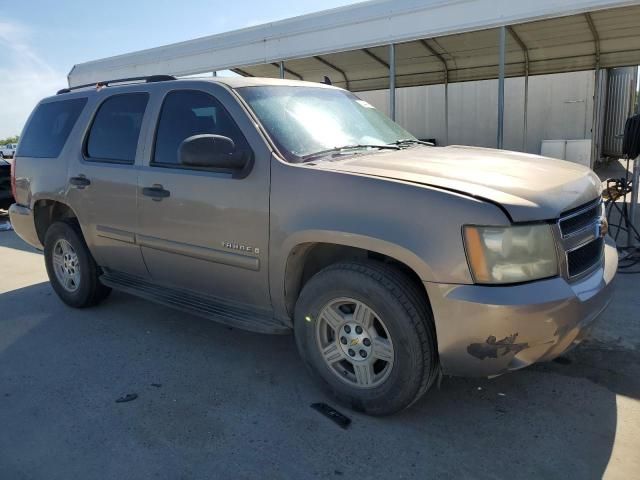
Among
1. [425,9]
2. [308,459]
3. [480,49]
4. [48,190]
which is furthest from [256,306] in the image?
[480,49]

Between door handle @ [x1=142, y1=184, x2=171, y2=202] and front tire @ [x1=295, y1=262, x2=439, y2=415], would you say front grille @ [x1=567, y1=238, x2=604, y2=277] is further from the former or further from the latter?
door handle @ [x1=142, y1=184, x2=171, y2=202]

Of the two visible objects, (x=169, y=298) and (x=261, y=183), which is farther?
(x=169, y=298)

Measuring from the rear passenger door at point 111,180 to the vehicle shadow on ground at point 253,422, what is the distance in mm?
798

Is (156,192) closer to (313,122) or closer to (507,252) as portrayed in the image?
(313,122)

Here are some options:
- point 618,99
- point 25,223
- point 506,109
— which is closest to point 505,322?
point 25,223

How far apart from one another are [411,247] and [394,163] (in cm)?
65

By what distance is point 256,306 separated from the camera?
3387mm

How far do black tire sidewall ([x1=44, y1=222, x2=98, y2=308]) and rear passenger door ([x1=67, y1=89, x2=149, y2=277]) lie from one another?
8.2 inches

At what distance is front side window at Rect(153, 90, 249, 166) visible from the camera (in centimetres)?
347

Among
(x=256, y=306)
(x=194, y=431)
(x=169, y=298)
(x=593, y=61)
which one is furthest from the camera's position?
(x=593, y=61)

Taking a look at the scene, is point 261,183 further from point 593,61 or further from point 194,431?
point 593,61

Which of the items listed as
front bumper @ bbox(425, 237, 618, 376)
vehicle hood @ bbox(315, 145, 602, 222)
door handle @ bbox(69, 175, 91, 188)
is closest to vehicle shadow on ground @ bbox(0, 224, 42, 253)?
door handle @ bbox(69, 175, 91, 188)

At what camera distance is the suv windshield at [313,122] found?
3.25 m

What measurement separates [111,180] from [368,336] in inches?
97.7
